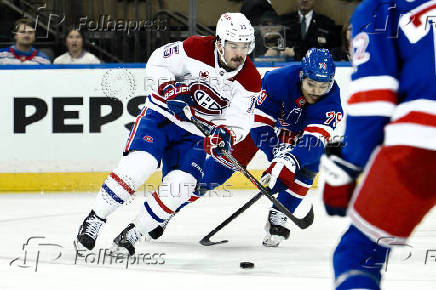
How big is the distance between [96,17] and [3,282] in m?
3.62

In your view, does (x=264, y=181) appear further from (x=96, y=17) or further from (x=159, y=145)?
(x=96, y=17)

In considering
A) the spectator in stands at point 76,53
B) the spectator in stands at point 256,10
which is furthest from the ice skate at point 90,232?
the spectator in stands at point 256,10

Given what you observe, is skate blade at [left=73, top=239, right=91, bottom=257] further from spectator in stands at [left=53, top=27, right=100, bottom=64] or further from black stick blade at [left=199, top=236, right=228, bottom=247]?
spectator in stands at [left=53, top=27, right=100, bottom=64]

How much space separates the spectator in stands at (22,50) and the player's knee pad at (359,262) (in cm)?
518

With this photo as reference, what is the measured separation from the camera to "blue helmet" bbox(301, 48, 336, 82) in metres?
4.26

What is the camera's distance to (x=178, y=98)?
13.6ft

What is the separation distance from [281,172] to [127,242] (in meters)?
0.82

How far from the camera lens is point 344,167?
1635mm

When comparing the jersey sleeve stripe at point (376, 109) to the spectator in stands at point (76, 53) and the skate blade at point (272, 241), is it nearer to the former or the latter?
the skate blade at point (272, 241)

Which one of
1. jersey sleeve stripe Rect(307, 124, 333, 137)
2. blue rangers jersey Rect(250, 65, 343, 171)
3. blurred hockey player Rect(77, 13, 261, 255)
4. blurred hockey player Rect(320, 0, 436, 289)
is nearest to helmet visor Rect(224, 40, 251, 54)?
blurred hockey player Rect(77, 13, 261, 255)

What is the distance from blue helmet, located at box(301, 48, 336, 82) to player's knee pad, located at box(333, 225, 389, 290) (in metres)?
2.63

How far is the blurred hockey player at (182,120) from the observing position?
3949 millimetres

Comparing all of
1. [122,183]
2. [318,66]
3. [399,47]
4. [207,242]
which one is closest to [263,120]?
[318,66]

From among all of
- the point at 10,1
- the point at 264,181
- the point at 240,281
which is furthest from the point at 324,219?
the point at 10,1
